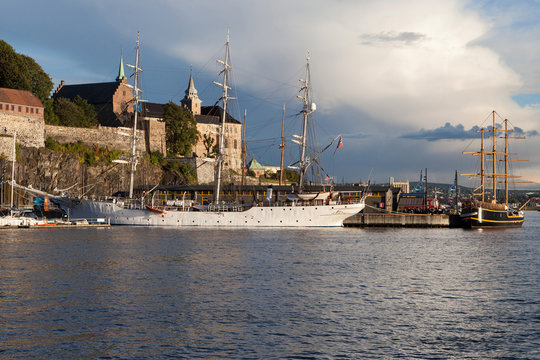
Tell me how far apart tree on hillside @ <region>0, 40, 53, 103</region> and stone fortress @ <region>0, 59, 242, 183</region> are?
15.7 ft

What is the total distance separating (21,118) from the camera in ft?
308

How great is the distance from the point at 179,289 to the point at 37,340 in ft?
35.4

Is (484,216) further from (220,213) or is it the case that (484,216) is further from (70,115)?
(70,115)

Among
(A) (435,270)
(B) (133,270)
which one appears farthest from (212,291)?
(A) (435,270)

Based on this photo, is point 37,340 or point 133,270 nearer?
point 37,340

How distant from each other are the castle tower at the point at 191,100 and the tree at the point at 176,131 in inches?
2407

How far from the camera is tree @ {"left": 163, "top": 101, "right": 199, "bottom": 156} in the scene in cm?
12775

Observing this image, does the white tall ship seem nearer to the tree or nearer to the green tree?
the tree

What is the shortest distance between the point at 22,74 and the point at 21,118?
11.7 metres

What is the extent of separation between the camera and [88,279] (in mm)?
33281

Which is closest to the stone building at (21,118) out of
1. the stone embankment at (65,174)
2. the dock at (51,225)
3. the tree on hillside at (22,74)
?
the stone embankment at (65,174)

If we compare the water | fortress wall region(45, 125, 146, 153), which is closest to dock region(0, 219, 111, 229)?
the water

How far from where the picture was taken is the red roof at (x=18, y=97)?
9294 centimetres

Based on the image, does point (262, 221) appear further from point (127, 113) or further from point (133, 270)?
point (127, 113)
